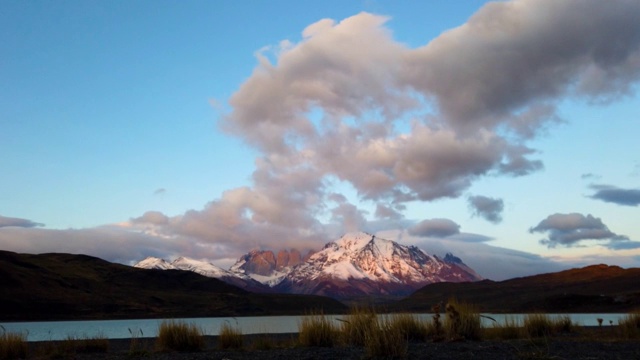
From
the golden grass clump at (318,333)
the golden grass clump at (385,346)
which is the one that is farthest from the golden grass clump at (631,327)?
the golden grass clump at (385,346)

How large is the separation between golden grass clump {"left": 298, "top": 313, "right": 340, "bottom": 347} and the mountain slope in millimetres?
73413

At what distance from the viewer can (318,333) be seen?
1518 cm

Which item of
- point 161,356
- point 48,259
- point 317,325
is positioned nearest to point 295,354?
point 317,325

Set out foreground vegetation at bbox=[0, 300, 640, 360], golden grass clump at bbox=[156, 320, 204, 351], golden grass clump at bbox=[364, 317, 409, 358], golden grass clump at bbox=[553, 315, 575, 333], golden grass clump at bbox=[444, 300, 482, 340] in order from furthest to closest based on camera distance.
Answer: golden grass clump at bbox=[553, 315, 575, 333]
golden grass clump at bbox=[156, 320, 204, 351]
golden grass clump at bbox=[444, 300, 482, 340]
foreground vegetation at bbox=[0, 300, 640, 360]
golden grass clump at bbox=[364, 317, 409, 358]

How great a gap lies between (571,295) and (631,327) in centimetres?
9853

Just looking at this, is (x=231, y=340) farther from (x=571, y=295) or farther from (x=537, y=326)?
(x=571, y=295)

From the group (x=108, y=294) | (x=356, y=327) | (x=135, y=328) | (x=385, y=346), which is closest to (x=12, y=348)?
(x=356, y=327)

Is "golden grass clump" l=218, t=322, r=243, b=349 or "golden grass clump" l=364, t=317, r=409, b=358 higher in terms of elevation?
"golden grass clump" l=364, t=317, r=409, b=358

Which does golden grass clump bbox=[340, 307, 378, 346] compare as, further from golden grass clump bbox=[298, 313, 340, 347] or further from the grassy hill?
the grassy hill

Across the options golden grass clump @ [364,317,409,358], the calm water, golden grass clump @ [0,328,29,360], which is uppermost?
golden grass clump @ [364,317,409,358]

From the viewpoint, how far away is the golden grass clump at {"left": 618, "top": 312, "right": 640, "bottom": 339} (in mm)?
19375

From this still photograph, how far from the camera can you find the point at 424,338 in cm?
1639

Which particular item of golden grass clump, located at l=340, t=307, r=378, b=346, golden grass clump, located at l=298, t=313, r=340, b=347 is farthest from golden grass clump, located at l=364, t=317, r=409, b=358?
golden grass clump, located at l=298, t=313, r=340, b=347

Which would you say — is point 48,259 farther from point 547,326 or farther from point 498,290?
point 547,326
